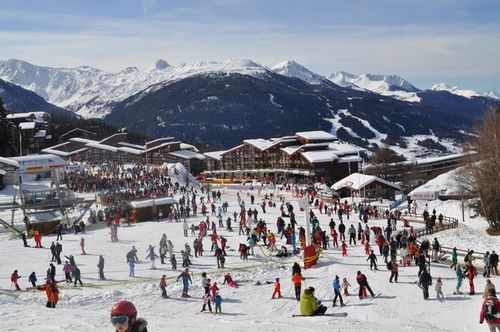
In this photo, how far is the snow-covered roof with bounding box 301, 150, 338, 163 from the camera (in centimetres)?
6594

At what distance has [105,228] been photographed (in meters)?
32.9

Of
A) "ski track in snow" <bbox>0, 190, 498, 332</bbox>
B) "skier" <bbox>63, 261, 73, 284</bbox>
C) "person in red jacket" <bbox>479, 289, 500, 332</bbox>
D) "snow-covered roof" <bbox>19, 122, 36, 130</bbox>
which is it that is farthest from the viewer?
"snow-covered roof" <bbox>19, 122, 36, 130</bbox>

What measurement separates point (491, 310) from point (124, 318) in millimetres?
8145

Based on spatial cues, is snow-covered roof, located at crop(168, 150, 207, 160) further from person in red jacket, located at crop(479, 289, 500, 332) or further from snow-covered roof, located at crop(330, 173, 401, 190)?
person in red jacket, located at crop(479, 289, 500, 332)

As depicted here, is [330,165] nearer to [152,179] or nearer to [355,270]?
[152,179]

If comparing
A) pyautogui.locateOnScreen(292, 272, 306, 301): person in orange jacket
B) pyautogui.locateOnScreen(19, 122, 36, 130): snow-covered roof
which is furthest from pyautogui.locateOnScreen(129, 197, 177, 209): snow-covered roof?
pyautogui.locateOnScreen(19, 122, 36, 130): snow-covered roof

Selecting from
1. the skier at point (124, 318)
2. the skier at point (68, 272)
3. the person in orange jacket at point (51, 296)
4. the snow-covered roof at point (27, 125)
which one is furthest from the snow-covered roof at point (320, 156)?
the skier at point (124, 318)

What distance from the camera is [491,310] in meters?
10.7

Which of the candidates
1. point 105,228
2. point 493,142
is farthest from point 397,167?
point 105,228

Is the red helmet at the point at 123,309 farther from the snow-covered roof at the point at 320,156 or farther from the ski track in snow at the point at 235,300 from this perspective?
the snow-covered roof at the point at 320,156

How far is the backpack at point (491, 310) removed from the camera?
1064 centimetres

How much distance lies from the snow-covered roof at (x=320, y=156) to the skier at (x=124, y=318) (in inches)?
2398

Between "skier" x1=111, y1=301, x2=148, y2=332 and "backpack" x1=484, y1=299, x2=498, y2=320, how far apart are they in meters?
7.95

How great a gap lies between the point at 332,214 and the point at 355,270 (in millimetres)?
14864
